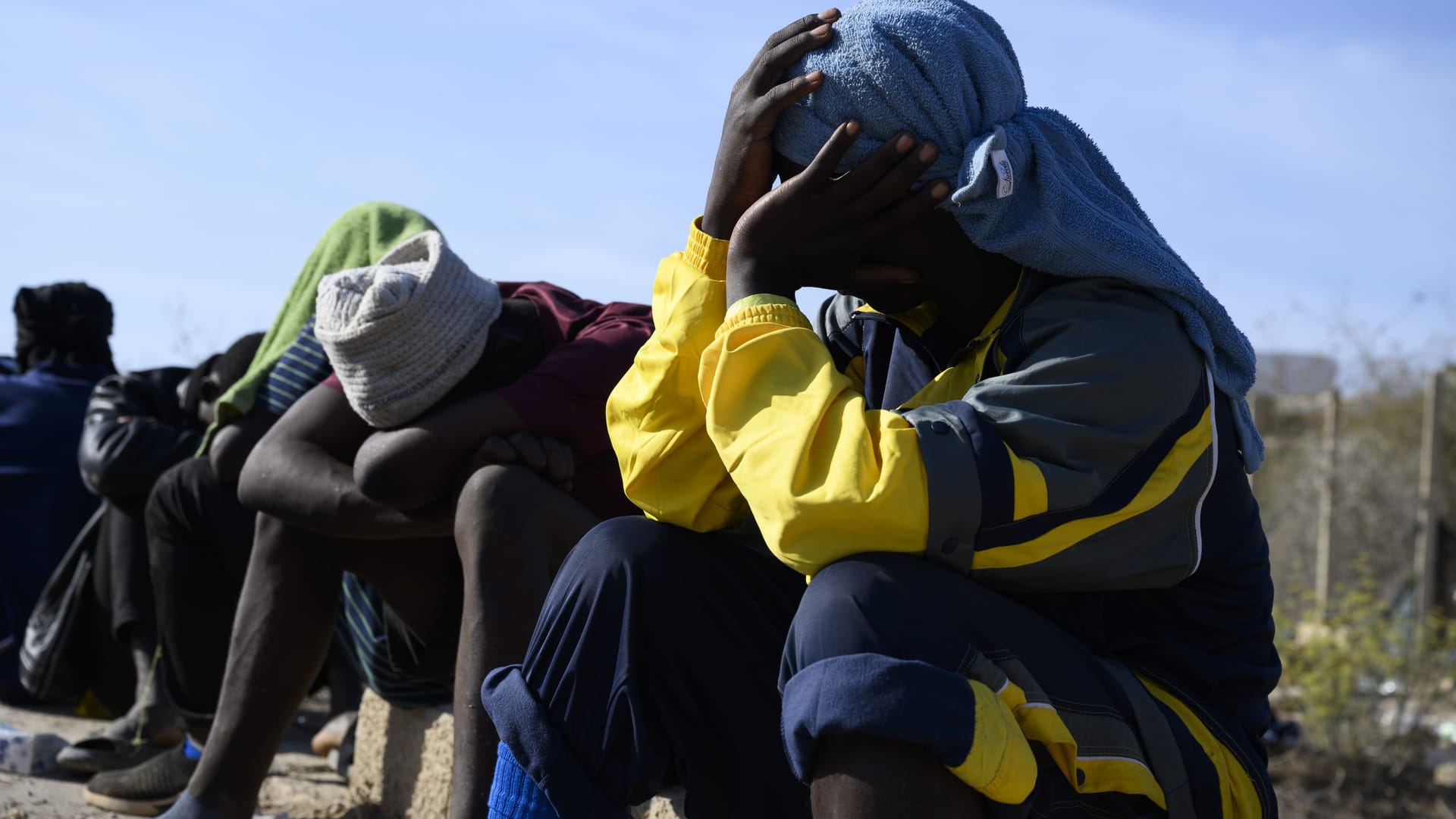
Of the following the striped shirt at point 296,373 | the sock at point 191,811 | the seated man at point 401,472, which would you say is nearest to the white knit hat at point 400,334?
the seated man at point 401,472

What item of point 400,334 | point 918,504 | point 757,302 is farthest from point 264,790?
point 918,504

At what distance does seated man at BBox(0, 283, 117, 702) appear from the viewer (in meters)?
5.39

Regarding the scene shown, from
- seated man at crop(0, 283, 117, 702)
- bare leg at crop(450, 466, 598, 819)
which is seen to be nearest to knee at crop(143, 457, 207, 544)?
bare leg at crop(450, 466, 598, 819)

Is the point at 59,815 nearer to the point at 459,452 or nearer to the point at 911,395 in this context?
the point at 459,452

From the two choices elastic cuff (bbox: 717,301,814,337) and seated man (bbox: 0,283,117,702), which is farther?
seated man (bbox: 0,283,117,702)

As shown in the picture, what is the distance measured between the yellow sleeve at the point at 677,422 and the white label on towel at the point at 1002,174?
47 cm

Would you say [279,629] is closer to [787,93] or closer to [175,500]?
[175,500]

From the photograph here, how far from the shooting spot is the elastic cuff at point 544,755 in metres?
1.80

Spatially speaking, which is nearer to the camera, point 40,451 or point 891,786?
point 891,786

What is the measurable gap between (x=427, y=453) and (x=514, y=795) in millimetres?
1028

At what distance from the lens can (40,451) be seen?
5496 millimetres

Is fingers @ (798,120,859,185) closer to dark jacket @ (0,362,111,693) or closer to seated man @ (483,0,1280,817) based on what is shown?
seated man @ (483,0,1280,817)

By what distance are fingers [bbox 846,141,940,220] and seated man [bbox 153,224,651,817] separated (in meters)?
0.96

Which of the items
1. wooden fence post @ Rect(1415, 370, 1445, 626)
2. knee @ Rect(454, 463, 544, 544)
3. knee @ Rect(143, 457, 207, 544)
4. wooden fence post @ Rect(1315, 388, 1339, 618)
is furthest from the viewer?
wooden fence post @ Rect(1315, 388, 1339, 618)
